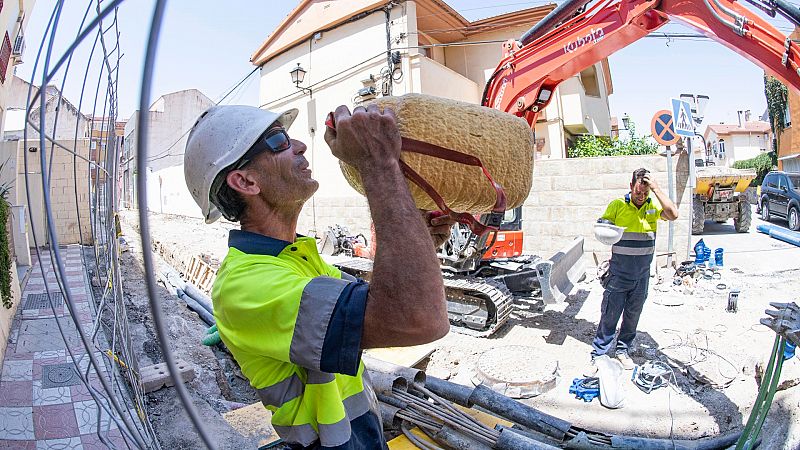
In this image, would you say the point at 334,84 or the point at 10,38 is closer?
the point at 10,38

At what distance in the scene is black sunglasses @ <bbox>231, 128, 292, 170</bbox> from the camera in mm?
1376

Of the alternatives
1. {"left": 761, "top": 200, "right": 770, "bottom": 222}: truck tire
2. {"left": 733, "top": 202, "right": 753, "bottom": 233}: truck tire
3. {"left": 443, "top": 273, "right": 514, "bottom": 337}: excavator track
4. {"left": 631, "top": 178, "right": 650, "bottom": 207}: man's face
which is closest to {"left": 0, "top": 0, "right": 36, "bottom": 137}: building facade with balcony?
{"left": 443, "top": 273, "right": 514, "bottom": 337}: excavator track

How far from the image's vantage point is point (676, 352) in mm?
5027

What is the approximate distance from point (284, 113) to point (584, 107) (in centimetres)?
1502

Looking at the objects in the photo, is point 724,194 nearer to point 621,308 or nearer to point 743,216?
point 743,216

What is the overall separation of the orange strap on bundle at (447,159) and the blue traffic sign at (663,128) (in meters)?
6.55

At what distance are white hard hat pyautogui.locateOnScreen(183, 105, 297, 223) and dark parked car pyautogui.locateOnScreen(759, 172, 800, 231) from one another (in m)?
14.5

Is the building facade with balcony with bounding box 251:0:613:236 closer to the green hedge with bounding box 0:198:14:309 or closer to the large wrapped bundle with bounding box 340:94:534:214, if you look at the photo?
the green hedge with bounding box 0:198:14:309

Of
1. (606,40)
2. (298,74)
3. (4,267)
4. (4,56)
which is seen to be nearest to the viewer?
(606,40)

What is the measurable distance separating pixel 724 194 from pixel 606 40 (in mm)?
9906

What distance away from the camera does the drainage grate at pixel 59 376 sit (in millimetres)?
4094

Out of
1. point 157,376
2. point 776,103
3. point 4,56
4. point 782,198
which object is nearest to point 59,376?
point 157,376

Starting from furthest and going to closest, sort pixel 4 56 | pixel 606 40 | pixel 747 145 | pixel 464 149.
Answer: pixel 747 145 < pixel 4 56 < pixel 606 40 < pixel 464 149

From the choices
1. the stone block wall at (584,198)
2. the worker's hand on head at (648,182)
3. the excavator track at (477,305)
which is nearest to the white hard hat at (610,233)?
the worker's hand on head at (648,182)
